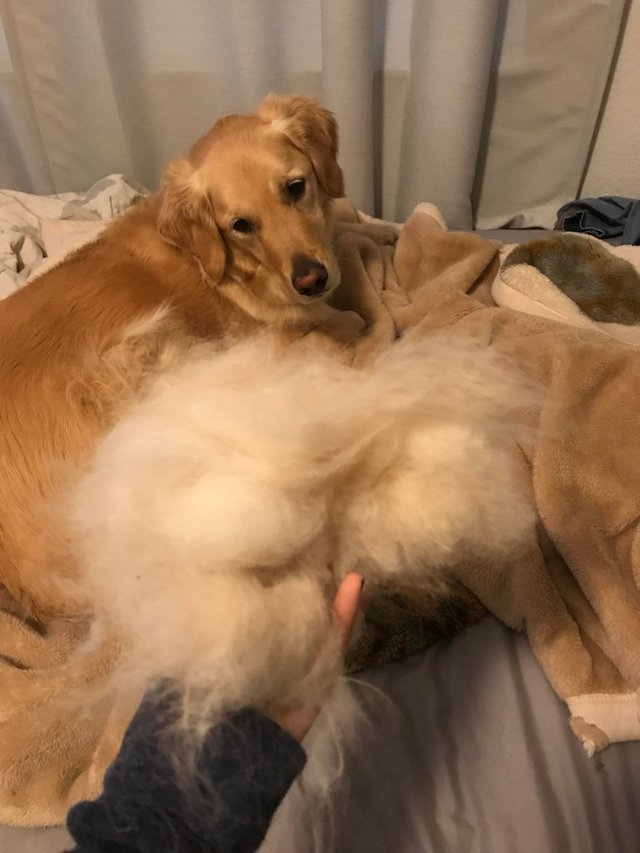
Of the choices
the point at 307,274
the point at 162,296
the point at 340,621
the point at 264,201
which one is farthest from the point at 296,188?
the point at 340,621

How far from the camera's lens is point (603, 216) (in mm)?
1577

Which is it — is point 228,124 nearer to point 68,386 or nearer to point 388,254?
point 388,254

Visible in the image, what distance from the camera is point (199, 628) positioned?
47 centimetres

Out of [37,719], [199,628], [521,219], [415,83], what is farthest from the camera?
[521,219]

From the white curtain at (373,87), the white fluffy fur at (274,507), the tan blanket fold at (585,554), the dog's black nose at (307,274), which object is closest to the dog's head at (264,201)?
the dog's black nose at (307,274)

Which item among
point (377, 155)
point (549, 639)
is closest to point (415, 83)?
point (377, 155)

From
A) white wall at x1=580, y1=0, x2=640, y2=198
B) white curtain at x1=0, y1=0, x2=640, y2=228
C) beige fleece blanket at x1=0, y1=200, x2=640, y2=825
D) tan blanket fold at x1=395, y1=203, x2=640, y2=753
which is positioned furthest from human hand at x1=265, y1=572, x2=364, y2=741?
white wall at x1=580, y1=0, x2=640, y2=198

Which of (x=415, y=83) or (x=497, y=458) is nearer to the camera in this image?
(x=497, y=458)

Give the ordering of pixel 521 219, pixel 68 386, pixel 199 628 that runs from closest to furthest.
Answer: pixel 199 628 < pixel 68 386 < pixel 521 219

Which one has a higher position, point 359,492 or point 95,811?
point 359,492

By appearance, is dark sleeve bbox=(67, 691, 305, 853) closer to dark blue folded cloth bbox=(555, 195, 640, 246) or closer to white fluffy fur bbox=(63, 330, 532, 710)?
white fluffy fur bbox=(63, 330, 532, 710)

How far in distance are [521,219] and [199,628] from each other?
1580mm

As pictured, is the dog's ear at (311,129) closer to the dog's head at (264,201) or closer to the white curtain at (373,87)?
the dog's head at (264,201)

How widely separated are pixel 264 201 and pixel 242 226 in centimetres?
7
